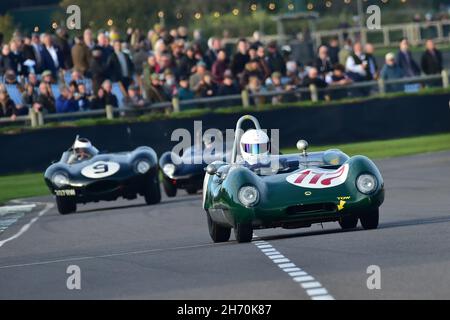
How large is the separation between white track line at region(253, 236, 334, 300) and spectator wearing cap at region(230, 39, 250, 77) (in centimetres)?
1836

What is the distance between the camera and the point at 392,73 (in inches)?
1297

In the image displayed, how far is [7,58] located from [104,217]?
8.97 metres

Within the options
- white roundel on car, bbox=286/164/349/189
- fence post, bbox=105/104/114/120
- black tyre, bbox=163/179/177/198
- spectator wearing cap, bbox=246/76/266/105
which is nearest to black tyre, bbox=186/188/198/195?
black tyre, bbox=163/179/177/198

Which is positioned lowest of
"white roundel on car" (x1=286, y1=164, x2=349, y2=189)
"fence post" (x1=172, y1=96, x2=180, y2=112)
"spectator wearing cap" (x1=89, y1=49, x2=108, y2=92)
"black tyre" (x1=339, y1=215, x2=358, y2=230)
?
"fence post" (x1=172, y1=96, x2=180, y2=112)

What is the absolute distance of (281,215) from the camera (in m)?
13.2

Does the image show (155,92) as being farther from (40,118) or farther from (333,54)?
(333,54)

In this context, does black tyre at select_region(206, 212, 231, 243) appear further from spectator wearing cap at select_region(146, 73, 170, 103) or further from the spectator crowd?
spectator wearing cap at select_region(146, 73, 170, 103)

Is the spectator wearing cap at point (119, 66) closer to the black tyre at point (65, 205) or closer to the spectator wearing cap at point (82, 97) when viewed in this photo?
the spectator wearing cap at point (82, 97)

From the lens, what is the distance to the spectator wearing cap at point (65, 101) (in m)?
29.1

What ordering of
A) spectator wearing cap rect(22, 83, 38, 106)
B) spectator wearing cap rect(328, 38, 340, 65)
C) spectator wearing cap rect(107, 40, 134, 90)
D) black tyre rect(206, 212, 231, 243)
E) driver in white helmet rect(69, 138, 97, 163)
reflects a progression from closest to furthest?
black tyre rect(206, 212, 231, 243)
driver in white helmet rect(69, 138, 97, 163)
spectator wearing cap rect(22, 83, 38, 106)
spectator wearing cap rect(107, 40, 134, 90)
spectator wearing cap rect(328, 38, 340, 65)

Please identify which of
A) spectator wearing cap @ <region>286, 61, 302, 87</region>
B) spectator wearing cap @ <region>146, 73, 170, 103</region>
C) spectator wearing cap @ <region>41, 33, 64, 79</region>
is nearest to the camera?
spectator wearing cap @ <region>41, 33, 64, 79</region>

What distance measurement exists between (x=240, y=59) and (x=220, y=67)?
21.7 inches

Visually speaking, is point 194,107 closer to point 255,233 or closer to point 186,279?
point 255,233

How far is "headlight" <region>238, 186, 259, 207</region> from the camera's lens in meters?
13.2
